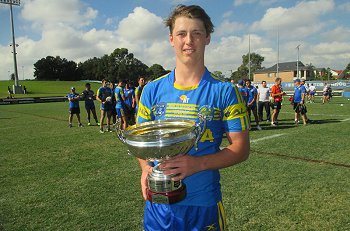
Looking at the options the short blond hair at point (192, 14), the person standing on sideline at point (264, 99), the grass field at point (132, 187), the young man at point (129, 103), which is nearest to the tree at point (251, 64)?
the person standing on sideline at point (264, 99)

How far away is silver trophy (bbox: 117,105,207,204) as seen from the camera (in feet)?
5.01

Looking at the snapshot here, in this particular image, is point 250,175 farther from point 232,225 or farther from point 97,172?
point 97,172

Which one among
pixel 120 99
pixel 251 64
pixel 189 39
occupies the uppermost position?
pixel 251 64

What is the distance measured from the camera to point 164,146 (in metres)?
1.52

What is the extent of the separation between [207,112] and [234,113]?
0.53 ft

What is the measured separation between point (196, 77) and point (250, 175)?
178 inches

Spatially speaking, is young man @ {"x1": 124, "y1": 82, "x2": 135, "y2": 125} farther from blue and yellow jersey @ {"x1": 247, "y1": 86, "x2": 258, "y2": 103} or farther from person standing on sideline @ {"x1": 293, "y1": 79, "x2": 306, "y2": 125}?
person standing on sideline @ {"x1": 293, "y1": 79, "x2": 306, "y2": 125}

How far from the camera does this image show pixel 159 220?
1.87 meters

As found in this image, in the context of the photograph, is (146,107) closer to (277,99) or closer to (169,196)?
(169,196)

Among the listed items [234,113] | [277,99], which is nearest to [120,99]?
[277,99]

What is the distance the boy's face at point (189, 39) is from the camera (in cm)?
185

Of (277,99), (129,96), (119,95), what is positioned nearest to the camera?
(119,95)

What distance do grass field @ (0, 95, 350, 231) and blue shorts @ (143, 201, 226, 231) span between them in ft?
7.68

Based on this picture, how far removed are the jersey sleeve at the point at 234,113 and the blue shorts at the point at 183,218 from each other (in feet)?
1.72
